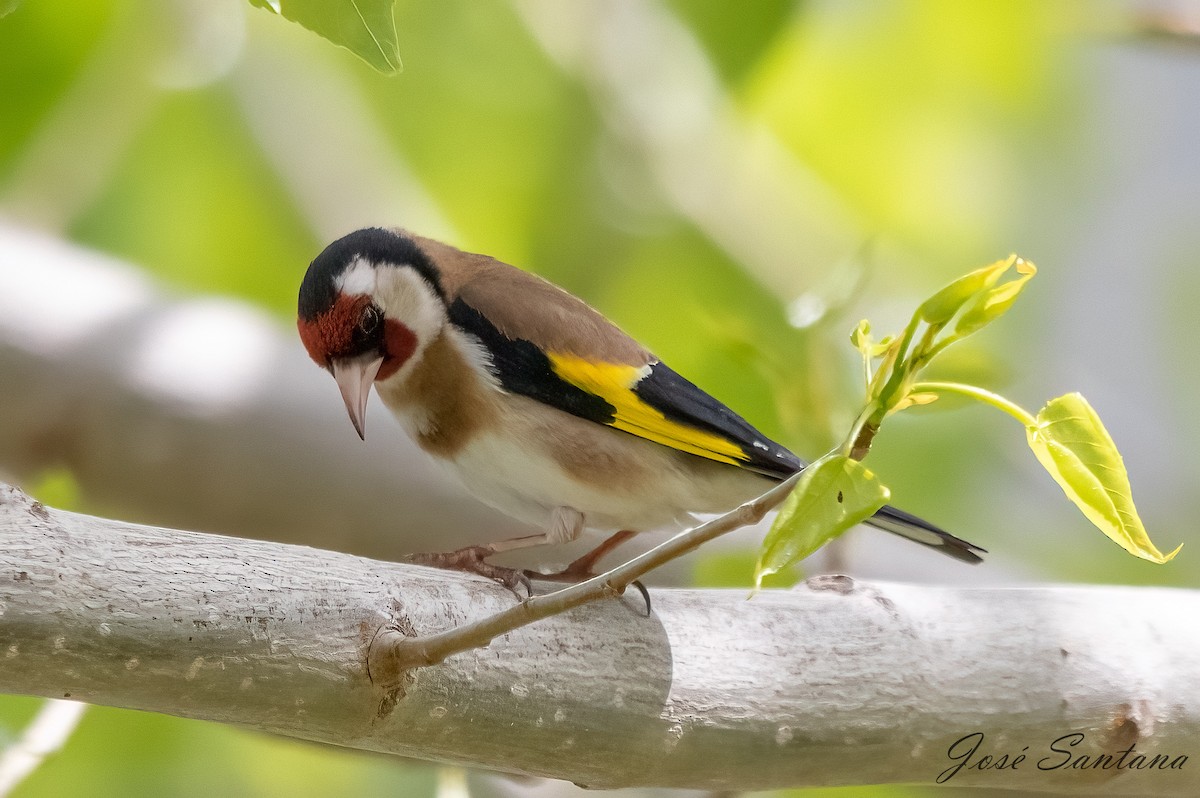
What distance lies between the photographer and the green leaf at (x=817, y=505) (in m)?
1.05

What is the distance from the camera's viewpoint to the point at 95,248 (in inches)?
167

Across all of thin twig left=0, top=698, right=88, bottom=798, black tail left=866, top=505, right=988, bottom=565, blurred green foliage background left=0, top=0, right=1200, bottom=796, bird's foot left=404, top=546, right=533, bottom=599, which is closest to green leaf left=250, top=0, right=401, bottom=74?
bird's foot left=404, top=546, right=533, bottom=599

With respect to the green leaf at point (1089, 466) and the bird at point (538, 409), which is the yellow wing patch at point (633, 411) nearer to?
the bird at point (538, 409)

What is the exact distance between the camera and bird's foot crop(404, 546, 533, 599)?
186 cm

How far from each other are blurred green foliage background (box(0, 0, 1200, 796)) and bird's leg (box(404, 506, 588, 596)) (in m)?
1.29

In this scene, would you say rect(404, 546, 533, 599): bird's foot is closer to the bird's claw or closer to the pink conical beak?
the bird's claw

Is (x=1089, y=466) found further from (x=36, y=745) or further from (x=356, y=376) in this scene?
(x=36, y=745)

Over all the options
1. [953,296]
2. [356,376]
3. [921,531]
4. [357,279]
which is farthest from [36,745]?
[953,296]

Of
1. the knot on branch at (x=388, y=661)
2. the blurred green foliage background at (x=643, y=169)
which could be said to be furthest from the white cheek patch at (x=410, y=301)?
the blurred green foliage background at (x=643, y=169)

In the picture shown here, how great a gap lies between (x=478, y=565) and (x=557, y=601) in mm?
712

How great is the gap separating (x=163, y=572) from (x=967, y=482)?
123 inches

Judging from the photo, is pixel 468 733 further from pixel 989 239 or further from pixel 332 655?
pixel 989 239

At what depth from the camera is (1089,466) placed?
46.4 inches

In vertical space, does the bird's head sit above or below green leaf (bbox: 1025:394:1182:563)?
above
